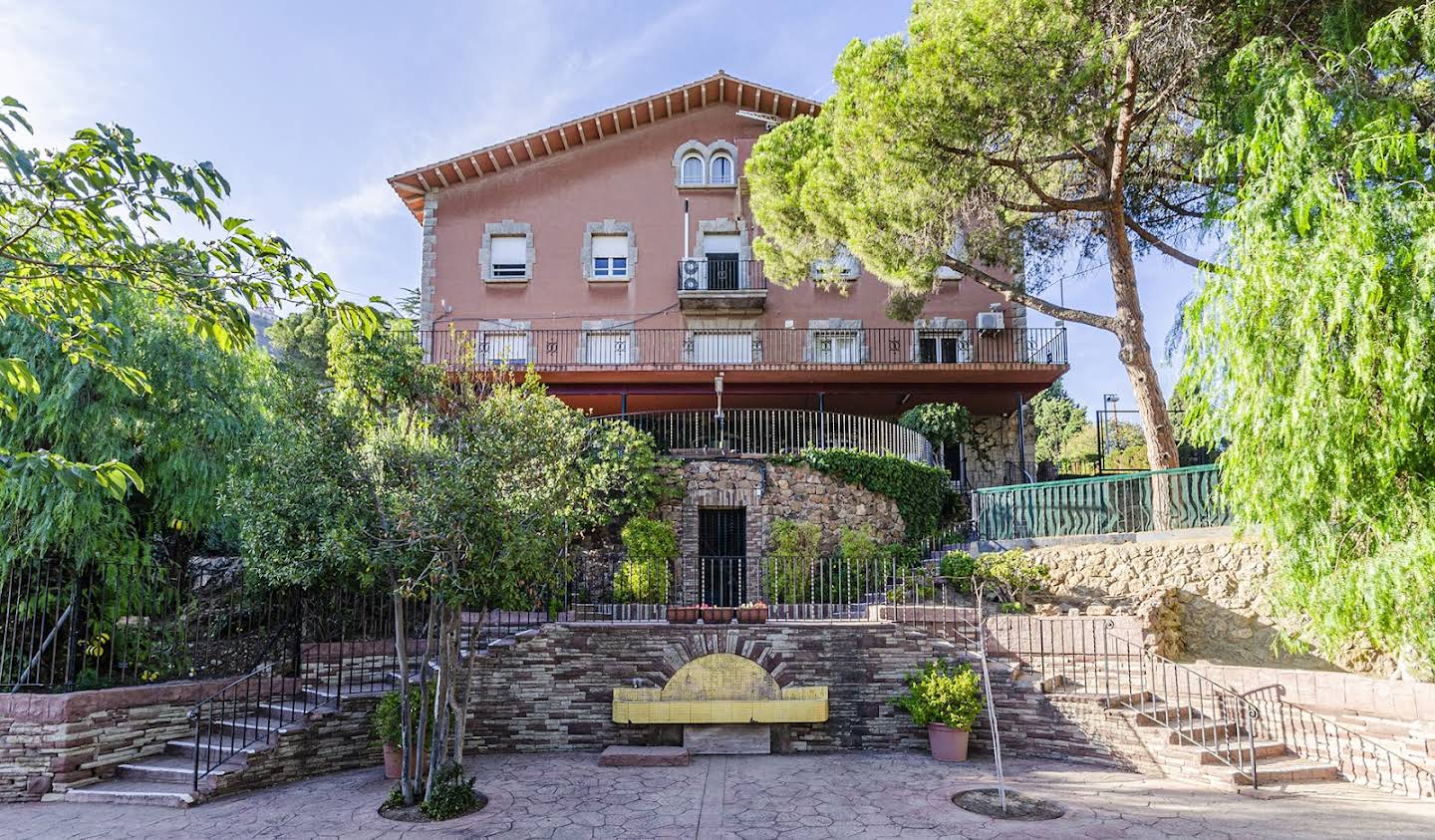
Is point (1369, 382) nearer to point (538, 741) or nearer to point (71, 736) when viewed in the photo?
point (538, 741)

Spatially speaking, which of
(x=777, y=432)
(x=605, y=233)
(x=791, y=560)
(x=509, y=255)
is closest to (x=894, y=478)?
(x=777, y=432)

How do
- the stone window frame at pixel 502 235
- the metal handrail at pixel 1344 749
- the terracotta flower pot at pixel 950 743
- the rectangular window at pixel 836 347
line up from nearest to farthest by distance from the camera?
the metal handrail at pixel 1344 749
the terracotta flower pot at pixel 950 743
the rectangular window at pixel 836 347
the stone window frame at pixel 502 235

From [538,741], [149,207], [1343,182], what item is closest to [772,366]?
[538,741]

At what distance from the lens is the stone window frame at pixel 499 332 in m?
20.2

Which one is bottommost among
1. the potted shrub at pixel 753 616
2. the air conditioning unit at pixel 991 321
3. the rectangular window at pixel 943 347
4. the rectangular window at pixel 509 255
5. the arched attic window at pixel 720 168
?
the potted shrub at pixel 753 616

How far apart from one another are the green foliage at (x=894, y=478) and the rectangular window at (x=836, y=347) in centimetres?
534

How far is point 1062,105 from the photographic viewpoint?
11.4m

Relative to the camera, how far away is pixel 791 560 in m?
13.2

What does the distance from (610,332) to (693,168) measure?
16.1 feet

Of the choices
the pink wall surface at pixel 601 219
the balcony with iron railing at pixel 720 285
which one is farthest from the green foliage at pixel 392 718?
the pink wall surface at pixel 601 219

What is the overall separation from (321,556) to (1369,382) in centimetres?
860

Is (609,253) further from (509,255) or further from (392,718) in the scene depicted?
(392,718)

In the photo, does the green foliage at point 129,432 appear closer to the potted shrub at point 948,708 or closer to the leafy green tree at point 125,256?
the leafy green tree at point 125,256

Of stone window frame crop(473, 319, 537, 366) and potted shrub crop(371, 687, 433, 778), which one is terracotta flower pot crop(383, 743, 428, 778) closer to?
potted shrub crop(371, 687, 433, 778)
